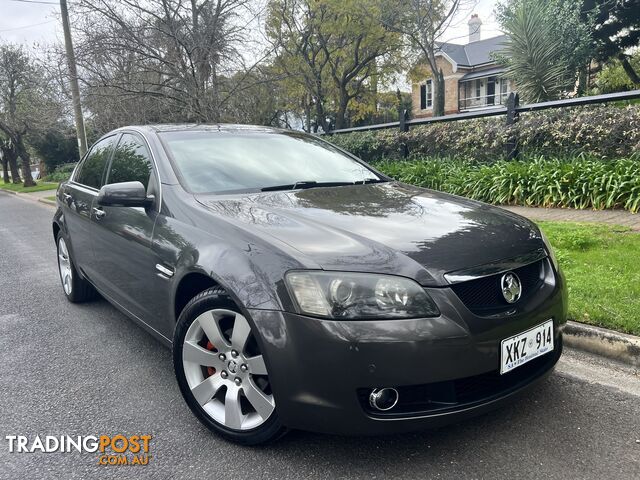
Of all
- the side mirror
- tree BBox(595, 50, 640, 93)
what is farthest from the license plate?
tree BBox(595, 50, 640, 93)

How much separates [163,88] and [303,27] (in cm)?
1207

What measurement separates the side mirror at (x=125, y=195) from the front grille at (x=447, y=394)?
174 cm

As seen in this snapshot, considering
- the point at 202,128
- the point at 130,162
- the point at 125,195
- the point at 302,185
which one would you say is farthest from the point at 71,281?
the point at 302,185

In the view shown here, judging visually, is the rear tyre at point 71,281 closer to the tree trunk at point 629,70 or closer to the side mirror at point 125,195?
the side mirror at point 125,195

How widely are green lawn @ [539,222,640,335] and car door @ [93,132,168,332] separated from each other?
2.71m

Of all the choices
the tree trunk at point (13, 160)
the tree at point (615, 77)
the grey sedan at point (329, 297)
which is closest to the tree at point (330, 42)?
the tree at point (615, 77)

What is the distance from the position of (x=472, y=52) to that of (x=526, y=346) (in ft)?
127

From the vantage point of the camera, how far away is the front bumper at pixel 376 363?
199cm

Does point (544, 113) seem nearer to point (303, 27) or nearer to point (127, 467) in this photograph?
point (127, 467)

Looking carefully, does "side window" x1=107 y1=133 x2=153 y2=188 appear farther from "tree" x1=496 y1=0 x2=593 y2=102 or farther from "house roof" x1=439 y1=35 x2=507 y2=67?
"house roof" x1=439 y1=35 x2=507 y2=67

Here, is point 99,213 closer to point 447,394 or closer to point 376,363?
point 376,363

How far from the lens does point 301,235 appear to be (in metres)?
2.31

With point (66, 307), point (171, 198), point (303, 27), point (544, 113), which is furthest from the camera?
point (303, 27)

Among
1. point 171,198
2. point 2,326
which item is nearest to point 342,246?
point 171,198
